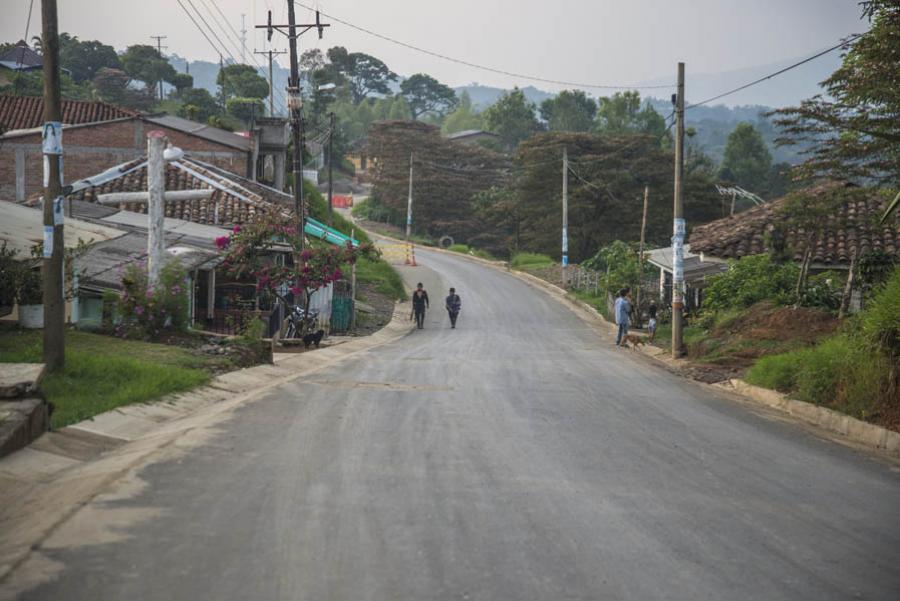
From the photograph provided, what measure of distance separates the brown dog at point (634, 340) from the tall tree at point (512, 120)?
329 feet

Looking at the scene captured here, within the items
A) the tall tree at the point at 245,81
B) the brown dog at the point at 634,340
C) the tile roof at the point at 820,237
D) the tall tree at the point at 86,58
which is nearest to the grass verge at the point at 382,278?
the brown dog at the point at 634,340

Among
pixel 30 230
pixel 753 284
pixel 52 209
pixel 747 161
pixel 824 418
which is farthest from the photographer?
pixel 747 161

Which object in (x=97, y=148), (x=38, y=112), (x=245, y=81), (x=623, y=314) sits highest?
(x=245, y=81)

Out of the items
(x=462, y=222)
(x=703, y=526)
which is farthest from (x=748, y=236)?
(x=462, y=222)

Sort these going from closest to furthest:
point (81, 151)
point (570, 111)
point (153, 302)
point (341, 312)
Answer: point (153, 302)
point (341, 312)
point (81, 151)
point (570, 111)

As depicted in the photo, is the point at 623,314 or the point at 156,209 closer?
the point at 156,209

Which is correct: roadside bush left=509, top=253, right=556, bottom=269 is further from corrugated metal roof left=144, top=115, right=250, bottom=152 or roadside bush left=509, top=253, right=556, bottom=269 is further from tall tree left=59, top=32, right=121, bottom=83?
tall tree left=59, top=32, right=121, bottom=83

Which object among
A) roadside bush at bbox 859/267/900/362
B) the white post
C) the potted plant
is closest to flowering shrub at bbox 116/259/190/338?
the white post

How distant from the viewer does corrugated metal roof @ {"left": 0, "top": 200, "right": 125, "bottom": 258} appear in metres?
18.0

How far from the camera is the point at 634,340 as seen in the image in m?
28.3

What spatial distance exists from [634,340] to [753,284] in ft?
17.5

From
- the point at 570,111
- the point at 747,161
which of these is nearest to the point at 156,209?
the point at 747,161

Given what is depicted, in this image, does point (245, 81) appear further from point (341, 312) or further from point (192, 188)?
point (192, 188)

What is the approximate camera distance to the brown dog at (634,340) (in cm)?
2841
